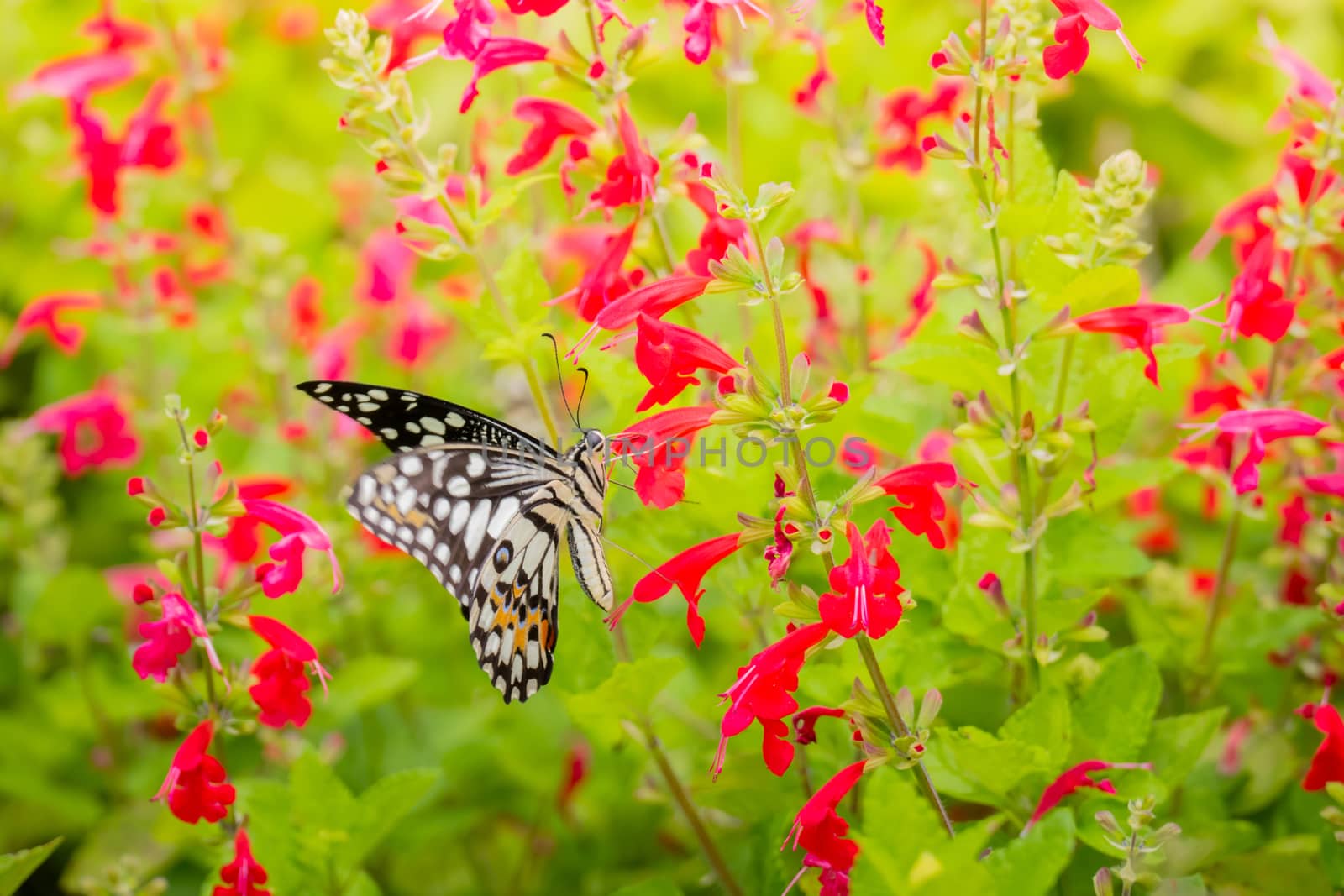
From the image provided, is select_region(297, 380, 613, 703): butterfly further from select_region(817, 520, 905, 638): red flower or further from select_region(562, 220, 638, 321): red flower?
select_region(817, 520, 905, 638): red flower

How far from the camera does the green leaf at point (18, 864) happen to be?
1.24 metres

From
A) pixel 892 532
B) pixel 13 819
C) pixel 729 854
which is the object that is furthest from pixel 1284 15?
pixel 13 819

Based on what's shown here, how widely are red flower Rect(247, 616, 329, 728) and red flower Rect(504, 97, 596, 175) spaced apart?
696 mm

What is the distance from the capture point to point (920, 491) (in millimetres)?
1203

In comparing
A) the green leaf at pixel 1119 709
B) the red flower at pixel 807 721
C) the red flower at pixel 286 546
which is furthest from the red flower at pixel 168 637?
the green leaf at pixel 1119 709

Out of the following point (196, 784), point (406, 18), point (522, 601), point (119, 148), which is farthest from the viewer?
point (119, 148)

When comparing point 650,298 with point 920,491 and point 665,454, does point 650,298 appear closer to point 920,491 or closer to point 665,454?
point 665,454

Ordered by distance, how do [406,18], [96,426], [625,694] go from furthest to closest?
[96,426] < [406,18] < [625,694]

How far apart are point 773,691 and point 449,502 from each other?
0.57 m

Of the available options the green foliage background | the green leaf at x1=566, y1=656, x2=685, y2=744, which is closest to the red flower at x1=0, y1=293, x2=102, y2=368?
the green foliage background

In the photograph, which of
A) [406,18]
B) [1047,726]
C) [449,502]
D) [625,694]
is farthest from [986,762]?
[406,18]

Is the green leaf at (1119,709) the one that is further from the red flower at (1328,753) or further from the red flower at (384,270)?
the red flower at (384,270)

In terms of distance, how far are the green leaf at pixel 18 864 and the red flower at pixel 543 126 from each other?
40.1 inches

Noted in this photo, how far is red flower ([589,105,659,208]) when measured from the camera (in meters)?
1.34
